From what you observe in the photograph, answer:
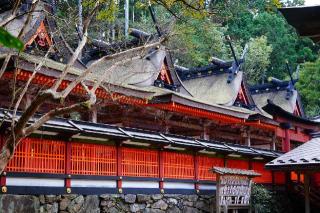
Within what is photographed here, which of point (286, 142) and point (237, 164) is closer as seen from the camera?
point (237, 164)

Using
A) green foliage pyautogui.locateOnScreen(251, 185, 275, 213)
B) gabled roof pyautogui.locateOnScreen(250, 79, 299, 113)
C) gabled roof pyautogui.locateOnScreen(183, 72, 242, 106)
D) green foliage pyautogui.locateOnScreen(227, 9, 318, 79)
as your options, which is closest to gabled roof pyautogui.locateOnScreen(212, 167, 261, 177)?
green foliage pyautogui.locateOnScreen(251, 185, 275, 213)

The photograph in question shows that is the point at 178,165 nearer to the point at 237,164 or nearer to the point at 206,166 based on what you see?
the point at 206,166

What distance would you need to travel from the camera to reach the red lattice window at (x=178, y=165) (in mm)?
16255

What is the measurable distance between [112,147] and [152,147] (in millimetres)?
1851

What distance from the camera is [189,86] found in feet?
103

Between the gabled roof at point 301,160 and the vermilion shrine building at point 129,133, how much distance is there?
2149mm

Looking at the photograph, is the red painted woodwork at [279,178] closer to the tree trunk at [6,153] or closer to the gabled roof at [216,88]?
the gabled roof at [216,88]

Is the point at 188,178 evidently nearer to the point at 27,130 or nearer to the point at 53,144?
the point at 53,144

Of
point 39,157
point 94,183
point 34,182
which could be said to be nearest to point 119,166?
point 94,183

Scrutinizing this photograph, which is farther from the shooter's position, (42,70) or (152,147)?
(152,147)

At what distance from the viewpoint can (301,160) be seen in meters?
16.6

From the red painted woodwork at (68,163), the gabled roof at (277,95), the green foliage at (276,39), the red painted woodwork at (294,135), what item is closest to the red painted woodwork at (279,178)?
the red painted woodwork at (294,135)

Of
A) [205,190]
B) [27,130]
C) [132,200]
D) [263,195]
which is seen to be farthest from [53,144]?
[263,195]

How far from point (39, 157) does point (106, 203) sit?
8.78ft
